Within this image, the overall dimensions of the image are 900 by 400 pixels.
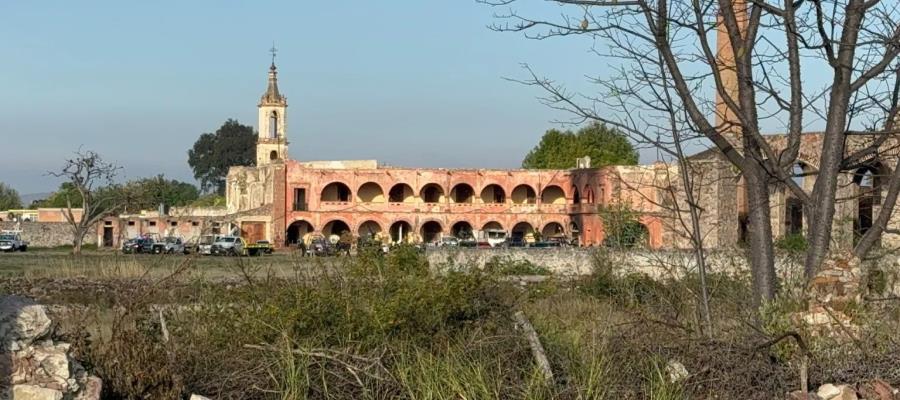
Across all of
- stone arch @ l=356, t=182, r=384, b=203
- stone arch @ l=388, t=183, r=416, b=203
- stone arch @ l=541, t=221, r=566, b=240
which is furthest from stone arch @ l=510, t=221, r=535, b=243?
stone arch @ l=356, t=182, r=384, b=203

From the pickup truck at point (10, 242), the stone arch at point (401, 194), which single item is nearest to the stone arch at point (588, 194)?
the stone arch at point (401, 194)

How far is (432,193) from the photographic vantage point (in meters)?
66.3

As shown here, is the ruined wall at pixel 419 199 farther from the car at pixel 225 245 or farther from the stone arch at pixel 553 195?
the car at pixel 225 245

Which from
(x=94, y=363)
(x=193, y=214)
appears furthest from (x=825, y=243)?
(x=193, y=214)

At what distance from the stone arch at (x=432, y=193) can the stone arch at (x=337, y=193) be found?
4572 millimetres

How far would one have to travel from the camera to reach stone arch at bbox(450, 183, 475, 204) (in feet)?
217

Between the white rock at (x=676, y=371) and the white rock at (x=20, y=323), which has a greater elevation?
the white rock at (x=20, y=323)

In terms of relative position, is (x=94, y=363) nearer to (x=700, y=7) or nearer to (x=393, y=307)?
(x=393, y=307)

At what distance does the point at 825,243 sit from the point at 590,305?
12.6 ft

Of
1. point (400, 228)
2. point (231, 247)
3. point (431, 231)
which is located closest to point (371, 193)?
point (400, 228)

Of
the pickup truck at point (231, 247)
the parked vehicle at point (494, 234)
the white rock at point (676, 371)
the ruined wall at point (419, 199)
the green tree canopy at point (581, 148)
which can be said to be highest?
the green tree canopy at point (581, 148)

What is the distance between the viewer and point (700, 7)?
8.73 meters

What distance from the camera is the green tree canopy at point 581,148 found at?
251 ft

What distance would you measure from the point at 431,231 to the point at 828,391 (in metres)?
58.5
